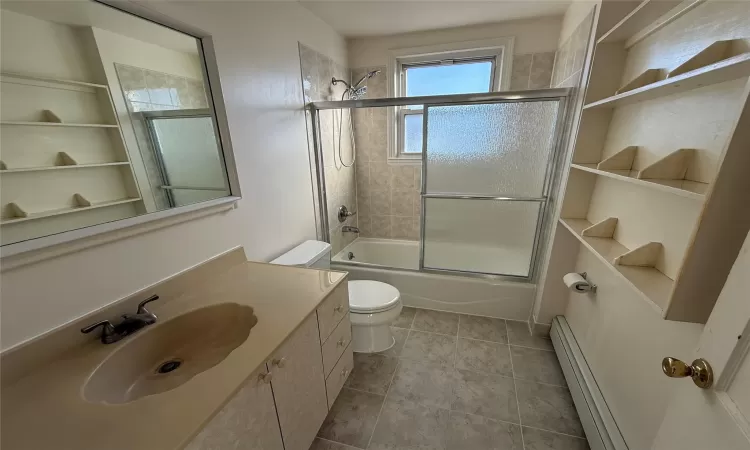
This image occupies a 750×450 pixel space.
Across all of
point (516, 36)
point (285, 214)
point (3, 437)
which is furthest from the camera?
point (516, 36)

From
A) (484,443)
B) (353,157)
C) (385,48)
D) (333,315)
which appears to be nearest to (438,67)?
(385,48)

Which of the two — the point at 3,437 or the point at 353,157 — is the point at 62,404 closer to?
the point at 3,437

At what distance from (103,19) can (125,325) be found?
1024 mm

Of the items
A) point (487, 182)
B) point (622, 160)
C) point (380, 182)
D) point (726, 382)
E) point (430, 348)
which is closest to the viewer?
point (726, 382)

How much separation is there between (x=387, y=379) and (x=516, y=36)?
2.78 metres

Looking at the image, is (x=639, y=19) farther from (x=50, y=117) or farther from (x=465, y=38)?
(x=50, y=117)

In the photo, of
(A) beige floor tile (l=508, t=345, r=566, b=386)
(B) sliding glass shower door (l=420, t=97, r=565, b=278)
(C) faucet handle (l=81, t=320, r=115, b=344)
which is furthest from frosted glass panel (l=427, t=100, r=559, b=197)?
(C) faucet handle (l=81, t=320, r=115, b=344)

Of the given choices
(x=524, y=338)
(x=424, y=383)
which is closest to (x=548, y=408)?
(x=524, y=338)

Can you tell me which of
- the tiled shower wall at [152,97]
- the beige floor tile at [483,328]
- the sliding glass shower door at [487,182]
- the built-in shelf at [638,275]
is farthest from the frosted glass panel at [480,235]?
the tiled shower wall at [152,97]

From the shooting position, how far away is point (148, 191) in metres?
1.06

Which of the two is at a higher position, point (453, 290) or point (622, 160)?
point (622, 160)

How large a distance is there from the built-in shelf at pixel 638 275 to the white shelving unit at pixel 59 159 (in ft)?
5.74

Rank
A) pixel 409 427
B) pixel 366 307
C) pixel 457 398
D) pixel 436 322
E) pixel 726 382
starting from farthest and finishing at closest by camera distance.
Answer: pixel 436 322 < pixel 366 307 < pixel 457 398 < pixel 409 427 < pixel 726 382

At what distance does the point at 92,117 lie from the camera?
908 mm
